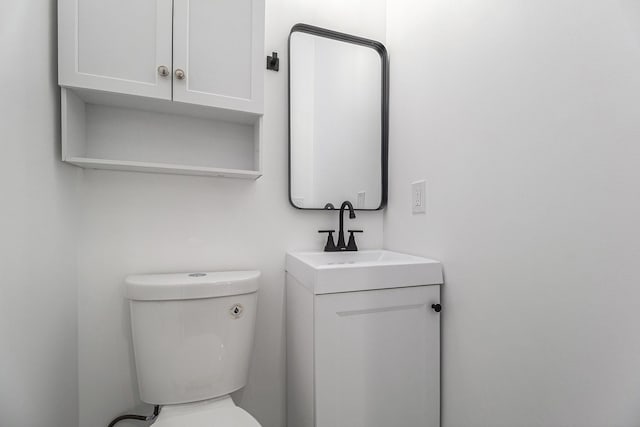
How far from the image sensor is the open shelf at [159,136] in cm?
97

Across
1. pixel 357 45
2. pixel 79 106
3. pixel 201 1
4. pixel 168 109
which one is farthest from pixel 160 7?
pixel 357 45

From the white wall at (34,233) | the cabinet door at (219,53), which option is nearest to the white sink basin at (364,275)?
the cabinet door at (219,53)

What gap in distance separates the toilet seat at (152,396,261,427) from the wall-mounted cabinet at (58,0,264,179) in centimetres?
79

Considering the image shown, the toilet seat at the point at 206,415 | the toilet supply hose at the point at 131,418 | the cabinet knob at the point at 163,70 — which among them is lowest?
the toilet supply hose at the point at 131,418

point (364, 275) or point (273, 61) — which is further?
point (273, 61)

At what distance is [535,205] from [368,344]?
624mm

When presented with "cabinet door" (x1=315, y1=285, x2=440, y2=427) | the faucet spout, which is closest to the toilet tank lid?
"cabinet door" (x1=315, y1=285, x2=440, y2=427)

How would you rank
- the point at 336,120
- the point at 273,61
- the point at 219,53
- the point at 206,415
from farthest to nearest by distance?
the point at 336,120 < the point at 273,61 < the point at 219,53 < the point at 206,415

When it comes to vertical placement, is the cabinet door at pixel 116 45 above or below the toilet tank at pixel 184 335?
above

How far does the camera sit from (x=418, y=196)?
1.20 meters

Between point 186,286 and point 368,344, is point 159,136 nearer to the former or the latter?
point 186,286

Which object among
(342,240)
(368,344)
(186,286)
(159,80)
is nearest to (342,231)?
(342,240)

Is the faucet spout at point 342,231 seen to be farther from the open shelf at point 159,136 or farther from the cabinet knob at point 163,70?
the cabinet knob at point 163,70

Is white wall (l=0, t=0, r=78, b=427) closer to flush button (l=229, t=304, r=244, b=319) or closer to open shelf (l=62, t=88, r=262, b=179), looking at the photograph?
open shelf (l=62, t=88, r=262, b=179)
